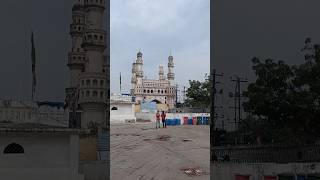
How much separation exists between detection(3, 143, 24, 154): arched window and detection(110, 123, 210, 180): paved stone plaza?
271 centimetres

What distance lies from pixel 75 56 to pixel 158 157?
396cm

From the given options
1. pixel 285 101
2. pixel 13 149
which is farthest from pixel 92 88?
pixel 285 101

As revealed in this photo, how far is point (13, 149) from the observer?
41.7ft

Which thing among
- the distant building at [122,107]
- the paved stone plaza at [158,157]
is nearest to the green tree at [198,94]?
the distant building at [122,107]

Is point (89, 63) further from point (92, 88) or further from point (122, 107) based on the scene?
point (122, 107)

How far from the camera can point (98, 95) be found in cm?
1402

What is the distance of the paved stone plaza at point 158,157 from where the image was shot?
558 inches

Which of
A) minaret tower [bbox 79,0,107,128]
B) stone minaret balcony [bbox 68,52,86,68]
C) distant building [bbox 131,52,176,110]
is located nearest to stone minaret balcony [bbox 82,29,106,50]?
minaret tower [bbox 79,0,107,128]

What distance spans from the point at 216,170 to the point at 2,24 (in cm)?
757

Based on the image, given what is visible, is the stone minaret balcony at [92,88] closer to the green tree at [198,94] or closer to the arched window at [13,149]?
the arched window at [13,149]

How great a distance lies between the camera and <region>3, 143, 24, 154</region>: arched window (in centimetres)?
1263

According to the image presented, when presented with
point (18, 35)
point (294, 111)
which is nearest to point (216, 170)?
point (294, 111)

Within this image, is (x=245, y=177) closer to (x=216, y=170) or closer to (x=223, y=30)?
(x=216, y=170)

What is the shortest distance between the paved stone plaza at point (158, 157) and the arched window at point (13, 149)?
2.71m
